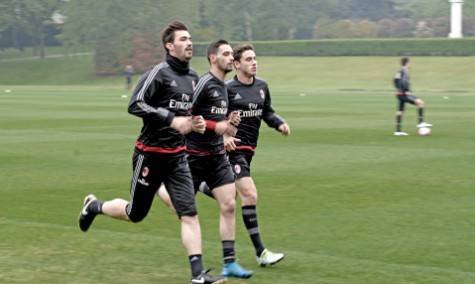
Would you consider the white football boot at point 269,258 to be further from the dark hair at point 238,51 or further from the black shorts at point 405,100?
the black shorts at point 405,100

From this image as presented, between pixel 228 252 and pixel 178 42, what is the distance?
6.76 ft

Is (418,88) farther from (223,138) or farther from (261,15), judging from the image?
(223,138)

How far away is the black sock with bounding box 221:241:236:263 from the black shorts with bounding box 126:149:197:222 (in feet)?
2.68

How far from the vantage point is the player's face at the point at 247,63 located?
35.4 feet

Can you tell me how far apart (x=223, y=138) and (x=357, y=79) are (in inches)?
2937

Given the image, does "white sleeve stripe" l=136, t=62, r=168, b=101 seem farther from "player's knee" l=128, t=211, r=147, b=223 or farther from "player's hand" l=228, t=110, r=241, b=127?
"player's knee" l=128, t=211, r=147, b=223

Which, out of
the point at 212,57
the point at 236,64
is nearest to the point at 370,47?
the point at 236,64

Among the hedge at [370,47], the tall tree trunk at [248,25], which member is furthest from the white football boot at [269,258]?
the tall tree trunk at [248,25]

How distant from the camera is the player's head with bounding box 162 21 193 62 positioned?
378 inches

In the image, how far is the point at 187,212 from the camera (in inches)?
374

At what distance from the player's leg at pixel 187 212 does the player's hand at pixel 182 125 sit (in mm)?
565

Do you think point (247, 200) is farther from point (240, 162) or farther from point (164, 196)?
point (164, 196)

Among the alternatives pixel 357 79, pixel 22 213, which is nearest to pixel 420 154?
pixel 22 213

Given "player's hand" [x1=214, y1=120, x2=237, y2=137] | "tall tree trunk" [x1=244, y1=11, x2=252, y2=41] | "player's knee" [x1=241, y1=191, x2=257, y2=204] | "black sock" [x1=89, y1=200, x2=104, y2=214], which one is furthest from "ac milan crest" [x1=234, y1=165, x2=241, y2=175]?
"tall tree trunk" [x1=244, y1=11, x2=252, y2=41]
